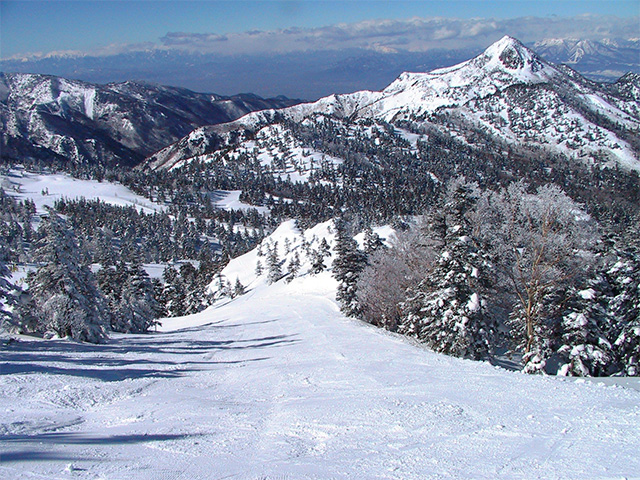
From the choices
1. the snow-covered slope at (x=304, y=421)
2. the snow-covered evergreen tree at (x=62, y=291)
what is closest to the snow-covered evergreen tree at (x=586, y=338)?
the snow-covered slope at (x=304, y=421)

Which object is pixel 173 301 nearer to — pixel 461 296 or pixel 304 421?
pixel 461 296

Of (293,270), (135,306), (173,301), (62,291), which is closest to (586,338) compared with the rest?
(62,291)

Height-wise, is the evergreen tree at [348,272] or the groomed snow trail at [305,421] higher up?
the groomed snow trail at [305,421]

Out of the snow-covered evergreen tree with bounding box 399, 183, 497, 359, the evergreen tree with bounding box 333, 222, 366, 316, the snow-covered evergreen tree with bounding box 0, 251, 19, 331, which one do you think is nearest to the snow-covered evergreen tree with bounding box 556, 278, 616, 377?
the snow-covered evergreen tree with bounding box 399, 183, 497, 359

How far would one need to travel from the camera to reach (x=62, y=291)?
81.7ft

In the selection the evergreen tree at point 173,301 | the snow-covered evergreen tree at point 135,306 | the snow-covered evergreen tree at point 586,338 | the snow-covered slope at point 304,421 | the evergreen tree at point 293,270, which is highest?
the snow-covered slope at point 304,421

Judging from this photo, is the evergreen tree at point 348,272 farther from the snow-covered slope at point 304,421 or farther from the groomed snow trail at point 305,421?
the groomed snow trail at point 305,421

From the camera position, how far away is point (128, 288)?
140ft

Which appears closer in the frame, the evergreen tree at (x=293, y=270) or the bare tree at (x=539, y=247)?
the bare tree at (x=539, y=247)

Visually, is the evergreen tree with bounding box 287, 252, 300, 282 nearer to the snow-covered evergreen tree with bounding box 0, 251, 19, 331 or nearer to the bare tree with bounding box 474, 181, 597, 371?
the snow-covered evergreen tree with bounding box 0, 251, 19, 331

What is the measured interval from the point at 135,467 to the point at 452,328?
1830 centimetres

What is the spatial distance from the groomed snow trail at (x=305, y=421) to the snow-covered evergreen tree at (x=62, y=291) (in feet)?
26.8

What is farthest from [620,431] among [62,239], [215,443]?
[62,239]

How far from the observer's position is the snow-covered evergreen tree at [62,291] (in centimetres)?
2422
